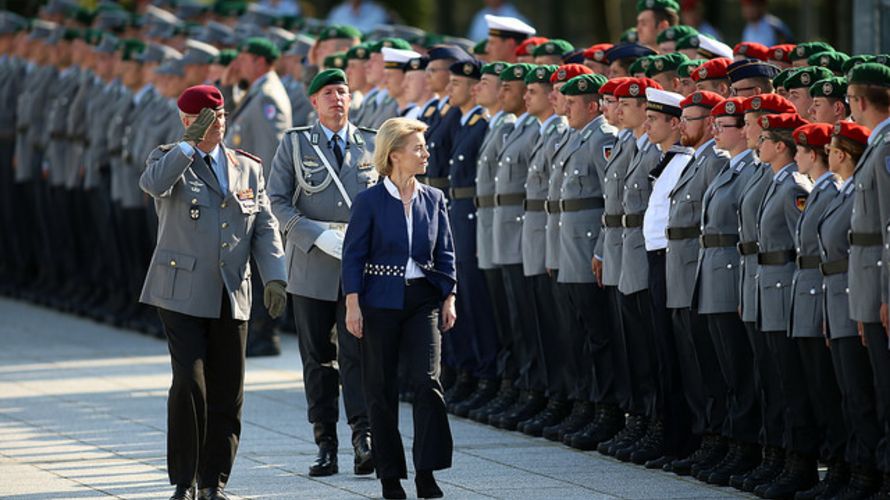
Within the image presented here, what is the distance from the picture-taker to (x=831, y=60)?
441 inches

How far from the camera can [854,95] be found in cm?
932

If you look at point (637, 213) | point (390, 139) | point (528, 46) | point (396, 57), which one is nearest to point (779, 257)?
point (637, 213)

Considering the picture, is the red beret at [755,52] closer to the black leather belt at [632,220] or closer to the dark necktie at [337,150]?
the black leather belt at [632,220]

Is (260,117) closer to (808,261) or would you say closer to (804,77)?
(804,77)

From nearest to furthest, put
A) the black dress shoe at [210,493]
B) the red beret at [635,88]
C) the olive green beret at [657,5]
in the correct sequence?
the black dress shoe at [210,493], the red beret at [635,88], the olive green beret at [657,5]

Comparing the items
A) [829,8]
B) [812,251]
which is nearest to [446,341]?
[812,251]

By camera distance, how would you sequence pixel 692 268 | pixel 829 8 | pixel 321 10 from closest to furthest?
pixel 692 268
pixel 829 8
pixel 321 10

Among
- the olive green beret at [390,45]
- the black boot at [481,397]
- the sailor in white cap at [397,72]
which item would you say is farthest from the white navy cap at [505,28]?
the black boot at [481,397]

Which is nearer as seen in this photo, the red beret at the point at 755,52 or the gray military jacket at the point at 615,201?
the gray military jacket at the point at 615,201

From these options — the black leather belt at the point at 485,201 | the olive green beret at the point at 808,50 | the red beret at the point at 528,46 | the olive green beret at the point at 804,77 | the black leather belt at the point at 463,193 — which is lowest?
the black leather belt at the point at 485,201

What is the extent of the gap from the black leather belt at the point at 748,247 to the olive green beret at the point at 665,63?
6.34 ft

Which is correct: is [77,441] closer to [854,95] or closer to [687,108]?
[687,108]

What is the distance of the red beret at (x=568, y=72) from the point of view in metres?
12.0

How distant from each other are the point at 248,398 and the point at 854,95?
19.1 ft
